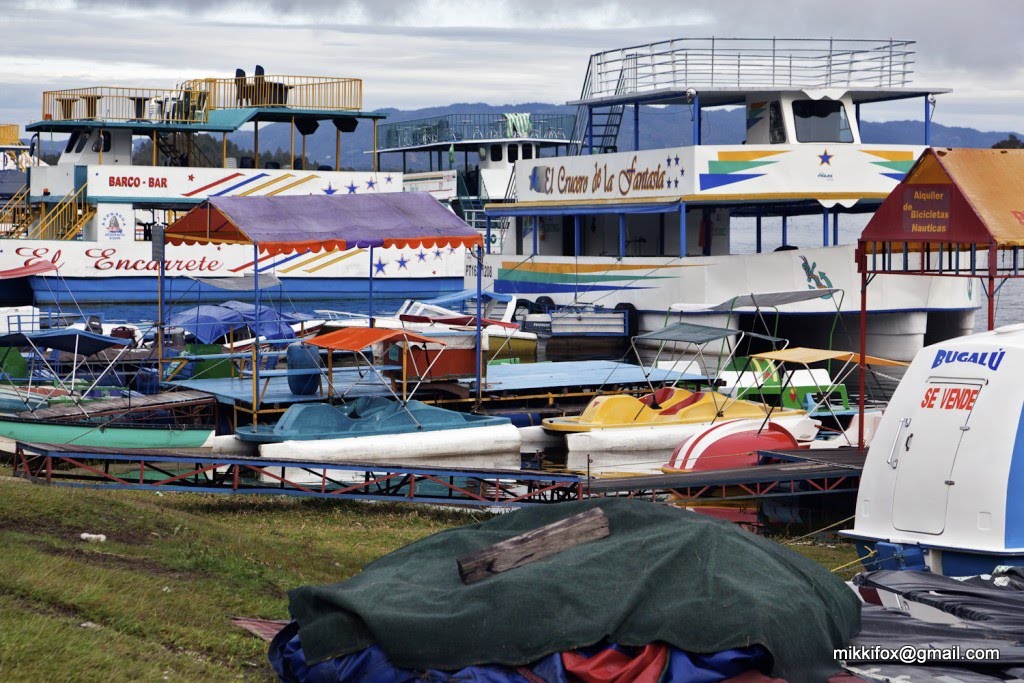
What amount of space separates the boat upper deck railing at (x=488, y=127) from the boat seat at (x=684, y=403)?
33585 millimetres

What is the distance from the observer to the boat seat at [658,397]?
23.1 meters

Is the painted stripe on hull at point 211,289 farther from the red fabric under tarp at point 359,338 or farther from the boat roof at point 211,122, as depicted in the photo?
the red fabric under tarp at point 359,338

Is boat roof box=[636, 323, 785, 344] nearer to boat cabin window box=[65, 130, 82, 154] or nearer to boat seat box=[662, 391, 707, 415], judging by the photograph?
boat seat box=[662, 391, 707, 415]

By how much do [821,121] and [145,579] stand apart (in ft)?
81.9

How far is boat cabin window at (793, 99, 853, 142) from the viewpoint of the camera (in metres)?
31.2

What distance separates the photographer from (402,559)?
333 inches

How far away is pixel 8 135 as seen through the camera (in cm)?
6888

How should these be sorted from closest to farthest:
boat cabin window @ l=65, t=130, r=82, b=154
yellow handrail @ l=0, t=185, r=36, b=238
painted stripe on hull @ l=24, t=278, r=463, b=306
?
painted stripe on hull @ l=24, t=278, r=463, b=306, yellow handrail @ l=0, t=185, r=36, b=238, boat cabin window @ l=65, t=130, r=82, b=154

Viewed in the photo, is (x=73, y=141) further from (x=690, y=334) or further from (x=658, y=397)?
(x=690, y=334)

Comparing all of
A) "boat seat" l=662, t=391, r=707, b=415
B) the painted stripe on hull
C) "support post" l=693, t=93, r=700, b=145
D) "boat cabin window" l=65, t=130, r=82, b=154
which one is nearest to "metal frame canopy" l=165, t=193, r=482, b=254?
"boat seat" l=662, t=391, r=707, b=415

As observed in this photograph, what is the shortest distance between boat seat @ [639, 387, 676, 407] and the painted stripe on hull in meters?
18.6

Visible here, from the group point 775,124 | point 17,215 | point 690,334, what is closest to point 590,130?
point 775,124

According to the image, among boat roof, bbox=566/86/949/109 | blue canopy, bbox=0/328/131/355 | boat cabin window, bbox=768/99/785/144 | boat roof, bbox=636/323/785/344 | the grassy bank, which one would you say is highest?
boat roof, bbox=566/86/949/109

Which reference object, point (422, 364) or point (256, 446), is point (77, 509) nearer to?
point (256, 446)
